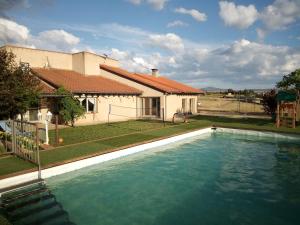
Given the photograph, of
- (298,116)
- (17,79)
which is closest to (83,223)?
(17,79)

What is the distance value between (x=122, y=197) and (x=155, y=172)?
3.07 m

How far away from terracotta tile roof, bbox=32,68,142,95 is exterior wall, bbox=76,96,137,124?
2.81 ft

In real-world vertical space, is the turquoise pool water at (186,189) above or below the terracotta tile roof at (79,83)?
below

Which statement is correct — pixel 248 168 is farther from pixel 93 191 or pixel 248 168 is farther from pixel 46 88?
pixel 46 88

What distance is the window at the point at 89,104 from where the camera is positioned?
24.0m

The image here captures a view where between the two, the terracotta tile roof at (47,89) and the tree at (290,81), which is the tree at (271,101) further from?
the terracotta tile roof at (47,89)

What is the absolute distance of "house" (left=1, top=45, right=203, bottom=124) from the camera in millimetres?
24219

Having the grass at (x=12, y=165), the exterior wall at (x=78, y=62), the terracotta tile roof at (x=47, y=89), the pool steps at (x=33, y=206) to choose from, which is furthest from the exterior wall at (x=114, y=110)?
the pool steps at (x=33, y=206)

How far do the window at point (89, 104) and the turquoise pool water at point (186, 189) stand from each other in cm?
1095

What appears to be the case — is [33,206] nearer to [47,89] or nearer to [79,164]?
[79,164]

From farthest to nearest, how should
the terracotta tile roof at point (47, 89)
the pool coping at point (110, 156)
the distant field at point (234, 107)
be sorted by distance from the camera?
1. the distant field at point (234, 107)
2. the terracotta tile roof at point (47, 89)
3. the pool coping at point (110, 156)

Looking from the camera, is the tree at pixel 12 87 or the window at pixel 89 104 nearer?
the tree at pixel 12 87

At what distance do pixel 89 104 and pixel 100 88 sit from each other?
6.27ft

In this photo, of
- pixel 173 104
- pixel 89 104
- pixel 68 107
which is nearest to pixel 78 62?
pixel 89 104
